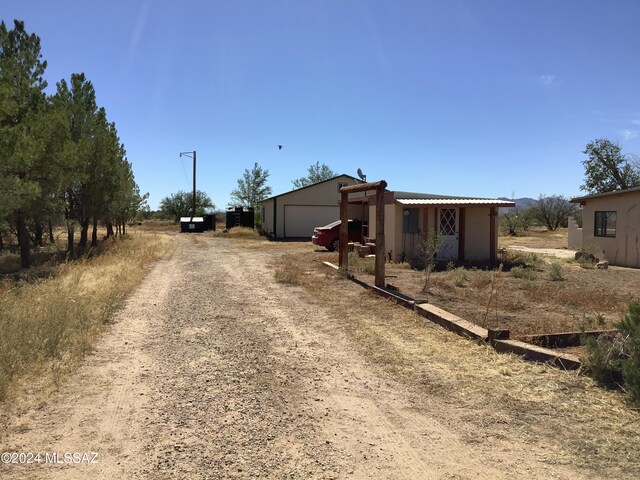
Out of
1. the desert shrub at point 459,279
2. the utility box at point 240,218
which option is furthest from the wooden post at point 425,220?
the utility box at point 240,218

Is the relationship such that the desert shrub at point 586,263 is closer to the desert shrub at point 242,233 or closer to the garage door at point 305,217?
the garage door at point 305,217

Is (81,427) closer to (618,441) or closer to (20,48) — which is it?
(618,441)

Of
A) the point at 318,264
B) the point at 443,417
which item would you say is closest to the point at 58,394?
the point at 443,417

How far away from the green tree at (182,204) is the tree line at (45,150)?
40.5 meters

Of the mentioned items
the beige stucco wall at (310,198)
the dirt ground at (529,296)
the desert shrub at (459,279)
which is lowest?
the dirt ground at (529,296)

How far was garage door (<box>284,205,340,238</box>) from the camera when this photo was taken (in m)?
35.4

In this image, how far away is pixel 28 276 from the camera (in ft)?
43.1

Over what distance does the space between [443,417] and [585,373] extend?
199cm

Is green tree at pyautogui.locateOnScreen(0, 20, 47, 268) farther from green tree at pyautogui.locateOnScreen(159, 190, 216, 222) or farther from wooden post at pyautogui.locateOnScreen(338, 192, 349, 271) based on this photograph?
green tree at pyautogui.locateOnScreen(159, 190, 216, 222)

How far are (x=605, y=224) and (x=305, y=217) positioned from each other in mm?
20578

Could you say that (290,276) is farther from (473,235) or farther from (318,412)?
(318,412)

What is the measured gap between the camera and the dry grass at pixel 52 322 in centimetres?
504

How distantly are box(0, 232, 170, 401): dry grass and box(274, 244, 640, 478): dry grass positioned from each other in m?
3.45

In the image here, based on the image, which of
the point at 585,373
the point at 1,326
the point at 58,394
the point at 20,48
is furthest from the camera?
the point at 20,48
